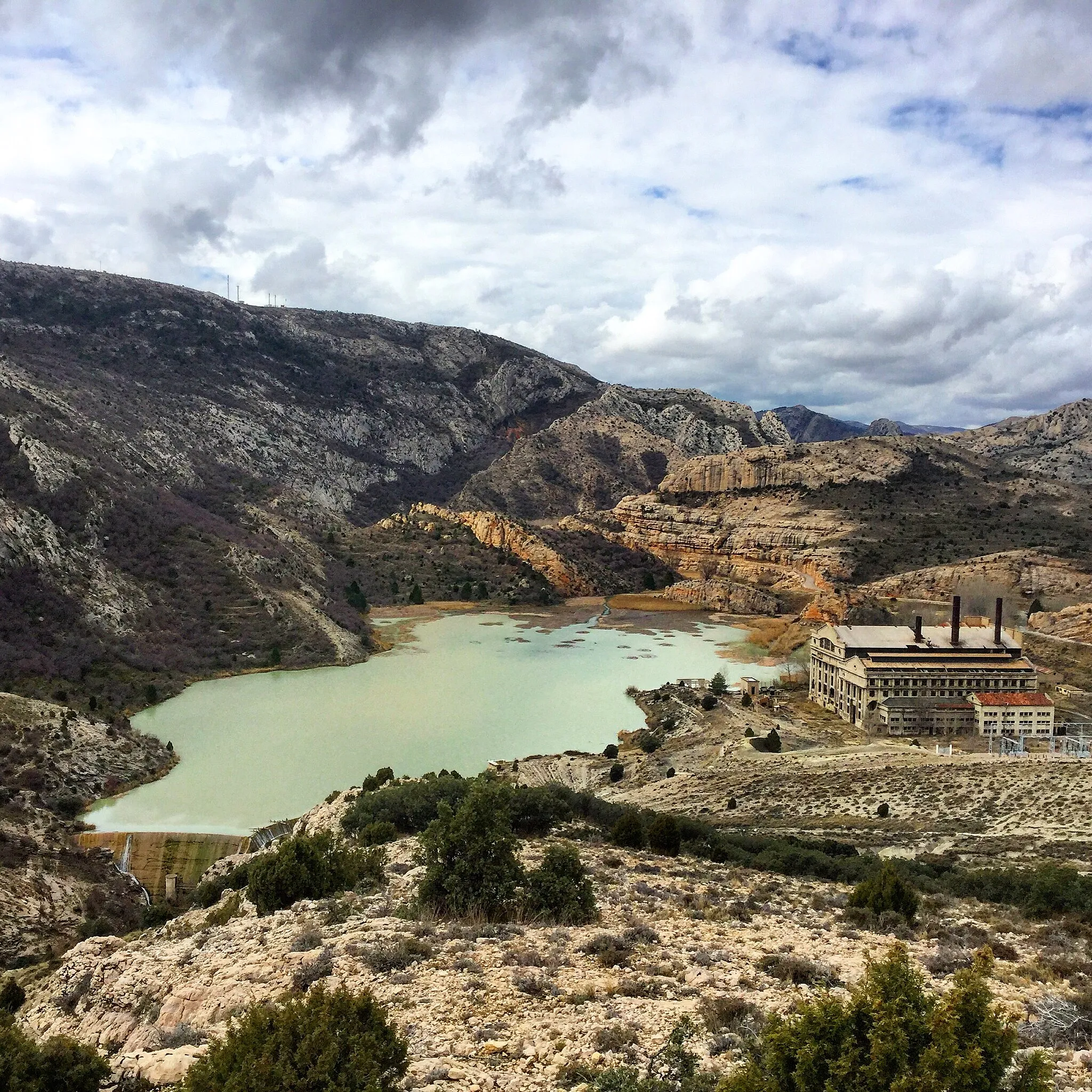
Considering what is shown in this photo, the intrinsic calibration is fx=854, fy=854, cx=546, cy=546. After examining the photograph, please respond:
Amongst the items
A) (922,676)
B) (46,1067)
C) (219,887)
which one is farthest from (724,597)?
(46,1067)

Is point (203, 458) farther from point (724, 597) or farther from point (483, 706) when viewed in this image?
point (483, 706)

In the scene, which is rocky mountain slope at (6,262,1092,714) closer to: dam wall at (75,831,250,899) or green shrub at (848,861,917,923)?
dam wall at (75,831,250,899)

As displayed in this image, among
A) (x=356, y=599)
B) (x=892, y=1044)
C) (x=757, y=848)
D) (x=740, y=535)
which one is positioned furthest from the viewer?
(x=740, y=535)

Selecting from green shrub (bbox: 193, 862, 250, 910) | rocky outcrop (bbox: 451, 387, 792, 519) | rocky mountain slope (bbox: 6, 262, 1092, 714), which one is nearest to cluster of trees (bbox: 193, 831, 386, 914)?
green shrub (bbox: 193, 862, 250, 910)

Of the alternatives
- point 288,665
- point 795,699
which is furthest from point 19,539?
point 795,699

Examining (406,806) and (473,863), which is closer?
(473,863)

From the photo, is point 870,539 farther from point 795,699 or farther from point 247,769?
point 247,769
